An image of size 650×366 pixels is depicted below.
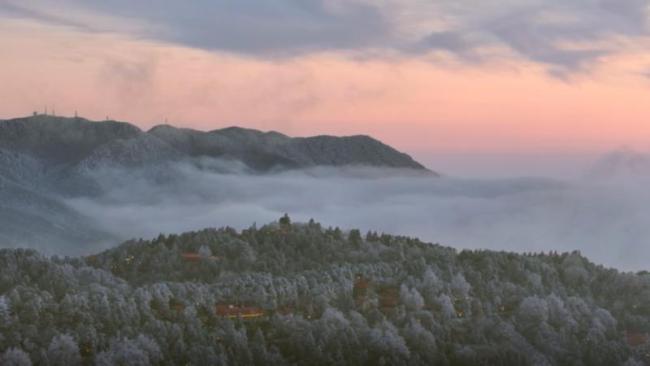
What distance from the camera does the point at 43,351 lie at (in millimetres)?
198500

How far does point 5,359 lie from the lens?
19512cm

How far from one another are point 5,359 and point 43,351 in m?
6.66

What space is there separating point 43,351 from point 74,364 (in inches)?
229

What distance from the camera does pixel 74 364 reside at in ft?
652

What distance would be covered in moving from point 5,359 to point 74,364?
1169cm
